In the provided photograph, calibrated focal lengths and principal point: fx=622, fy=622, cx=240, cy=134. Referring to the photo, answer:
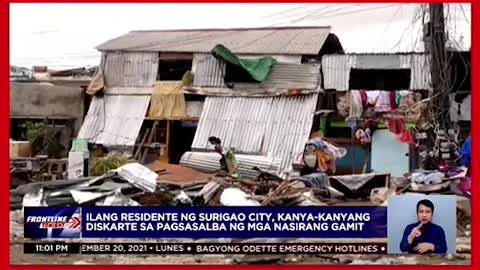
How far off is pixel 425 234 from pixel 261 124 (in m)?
2.49

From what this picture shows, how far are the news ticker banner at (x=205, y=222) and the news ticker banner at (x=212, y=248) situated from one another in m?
0.09

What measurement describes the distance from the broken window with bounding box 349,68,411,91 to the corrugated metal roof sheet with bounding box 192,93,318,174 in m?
0.72

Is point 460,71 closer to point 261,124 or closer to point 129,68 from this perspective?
point 261,124

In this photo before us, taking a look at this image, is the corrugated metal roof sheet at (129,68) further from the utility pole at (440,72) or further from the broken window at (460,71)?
the broken window at (460,71)

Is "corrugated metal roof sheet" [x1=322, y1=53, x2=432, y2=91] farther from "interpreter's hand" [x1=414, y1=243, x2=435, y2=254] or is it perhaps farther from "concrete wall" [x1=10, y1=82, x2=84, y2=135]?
"concrete wall" [x1=10, y1=82, x2=84, y2=135]

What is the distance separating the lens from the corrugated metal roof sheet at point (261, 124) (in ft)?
25.8

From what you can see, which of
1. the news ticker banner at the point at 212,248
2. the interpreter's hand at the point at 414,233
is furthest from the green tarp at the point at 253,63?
the interpreter's hand at the point at 414,233

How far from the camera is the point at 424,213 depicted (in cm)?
662

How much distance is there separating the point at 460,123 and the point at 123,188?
397 centimetres

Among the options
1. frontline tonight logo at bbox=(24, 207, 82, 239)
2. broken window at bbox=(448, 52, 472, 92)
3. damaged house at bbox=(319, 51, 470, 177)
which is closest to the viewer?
frontline tonight logo at bbox=(24, 207, 82, 239)

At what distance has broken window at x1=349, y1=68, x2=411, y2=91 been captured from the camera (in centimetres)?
843

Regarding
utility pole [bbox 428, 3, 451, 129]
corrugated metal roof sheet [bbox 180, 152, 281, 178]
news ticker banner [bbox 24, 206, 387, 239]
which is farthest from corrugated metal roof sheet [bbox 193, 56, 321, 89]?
news ticker banner [bbox 24, 206, 387, 239]

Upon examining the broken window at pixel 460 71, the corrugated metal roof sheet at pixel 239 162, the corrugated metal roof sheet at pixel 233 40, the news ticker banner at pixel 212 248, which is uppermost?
the corrugated metal roof sheet at pixel 233 40

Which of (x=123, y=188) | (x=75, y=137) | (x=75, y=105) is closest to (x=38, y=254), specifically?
(x=123, y=188)
